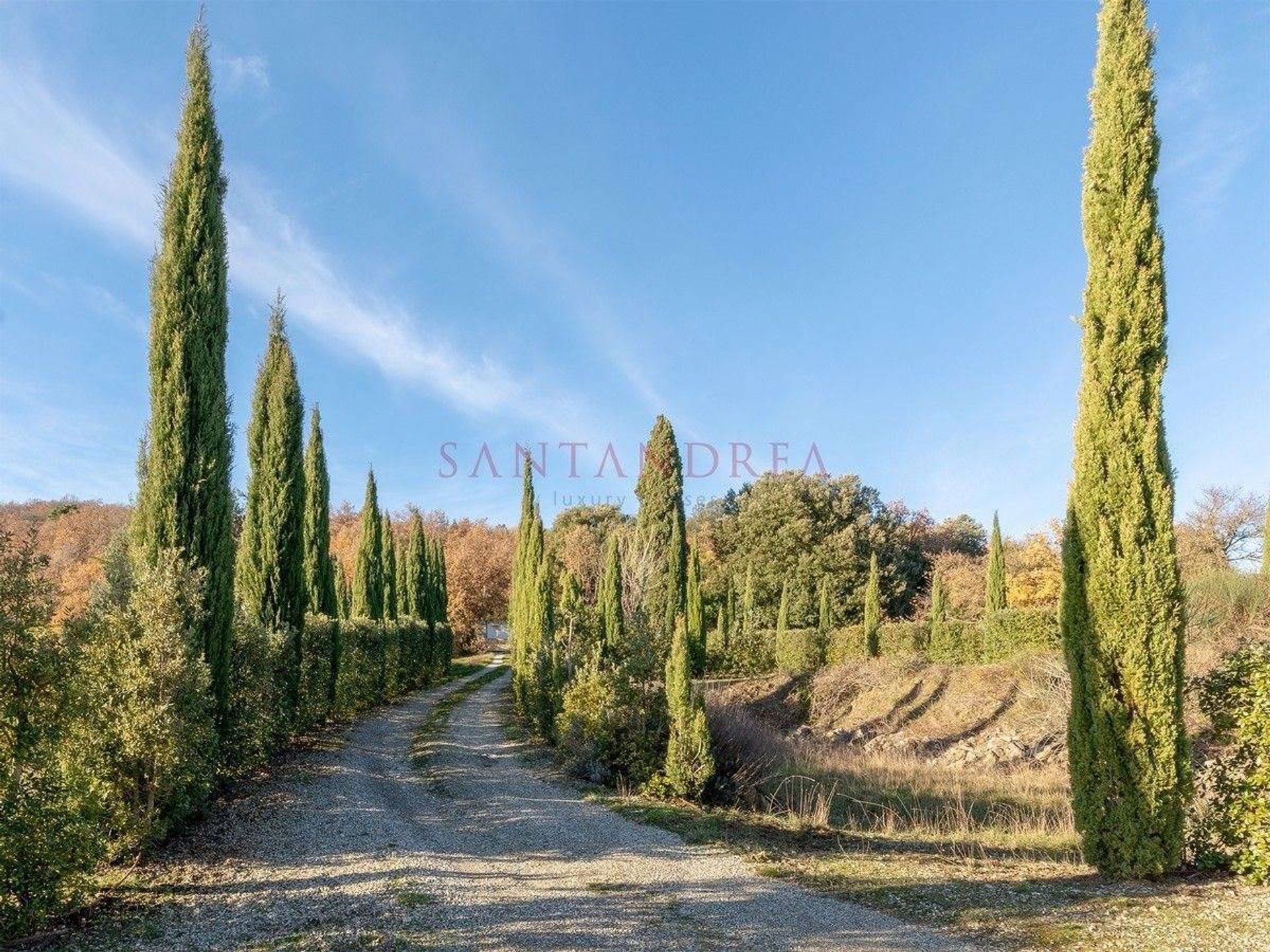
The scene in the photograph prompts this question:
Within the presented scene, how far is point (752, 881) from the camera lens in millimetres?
5945

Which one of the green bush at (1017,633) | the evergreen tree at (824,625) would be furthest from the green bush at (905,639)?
the green bush at (1017,633)

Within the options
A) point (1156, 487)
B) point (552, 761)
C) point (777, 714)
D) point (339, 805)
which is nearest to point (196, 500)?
point (339, 805)

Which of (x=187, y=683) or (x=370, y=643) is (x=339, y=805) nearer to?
(x=187, y=683)

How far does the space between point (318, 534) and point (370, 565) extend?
7351mm

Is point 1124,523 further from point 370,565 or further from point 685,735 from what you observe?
point 370,565

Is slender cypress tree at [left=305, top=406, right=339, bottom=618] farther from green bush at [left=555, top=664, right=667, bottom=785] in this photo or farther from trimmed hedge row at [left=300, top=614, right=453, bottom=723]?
green bush at [left=555, top=664, right=667, bottom=785]

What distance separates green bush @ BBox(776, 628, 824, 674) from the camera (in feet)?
90.1

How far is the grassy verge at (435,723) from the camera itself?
11.6 m

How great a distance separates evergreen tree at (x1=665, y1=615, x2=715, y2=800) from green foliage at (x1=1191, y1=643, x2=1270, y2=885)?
488cm

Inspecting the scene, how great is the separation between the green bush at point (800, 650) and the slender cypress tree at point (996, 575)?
254 inches

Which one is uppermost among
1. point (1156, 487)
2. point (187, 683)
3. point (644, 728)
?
point (1156, 487)

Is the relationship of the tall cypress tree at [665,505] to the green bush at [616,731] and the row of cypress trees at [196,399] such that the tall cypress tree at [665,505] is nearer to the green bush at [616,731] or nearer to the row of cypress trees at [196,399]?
the green bush at [616,731]

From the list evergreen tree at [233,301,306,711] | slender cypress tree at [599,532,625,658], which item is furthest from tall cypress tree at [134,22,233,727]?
slender cypress tree at [599,532,625,658]

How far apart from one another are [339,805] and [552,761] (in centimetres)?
426
